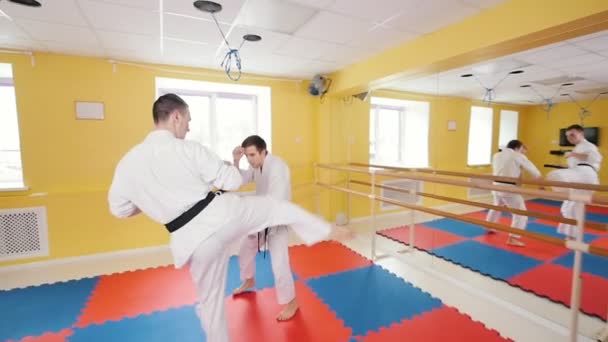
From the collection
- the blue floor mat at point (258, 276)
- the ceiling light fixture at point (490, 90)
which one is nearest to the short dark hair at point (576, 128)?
the ceiling light fixture at point (490, 90)

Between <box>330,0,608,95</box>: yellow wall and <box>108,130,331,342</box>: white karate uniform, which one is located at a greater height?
<box>330,0,608,95</box>: yellow wall

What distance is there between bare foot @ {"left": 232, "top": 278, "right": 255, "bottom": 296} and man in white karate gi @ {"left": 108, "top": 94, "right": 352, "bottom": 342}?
1.17m

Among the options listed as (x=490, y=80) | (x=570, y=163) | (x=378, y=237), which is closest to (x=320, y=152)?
(x=378, y=237)

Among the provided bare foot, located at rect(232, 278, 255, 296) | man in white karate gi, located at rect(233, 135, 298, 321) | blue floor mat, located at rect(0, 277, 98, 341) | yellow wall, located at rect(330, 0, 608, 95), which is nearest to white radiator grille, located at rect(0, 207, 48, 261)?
blue floor mat, located at rect(0, 277, 98, 341)

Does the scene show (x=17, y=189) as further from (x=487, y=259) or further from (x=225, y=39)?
(x=487, y=259)

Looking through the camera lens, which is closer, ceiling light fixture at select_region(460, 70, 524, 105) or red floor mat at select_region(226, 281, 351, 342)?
red floor mat at select_region(226, 281, 351, 342)

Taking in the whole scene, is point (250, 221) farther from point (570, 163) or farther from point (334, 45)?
point (570, 163)

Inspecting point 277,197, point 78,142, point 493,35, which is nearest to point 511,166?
point 493,35

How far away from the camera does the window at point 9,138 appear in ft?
11.3

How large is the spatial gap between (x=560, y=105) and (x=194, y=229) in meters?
3.09

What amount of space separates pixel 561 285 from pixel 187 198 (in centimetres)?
347

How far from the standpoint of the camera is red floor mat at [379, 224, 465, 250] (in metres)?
3.99

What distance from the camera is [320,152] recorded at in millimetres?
5078

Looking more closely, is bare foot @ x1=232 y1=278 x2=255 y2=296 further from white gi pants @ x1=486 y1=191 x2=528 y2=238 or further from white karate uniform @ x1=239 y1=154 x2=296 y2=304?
white gi pants @ x1=486 y1=191 x2=528 y2=238
